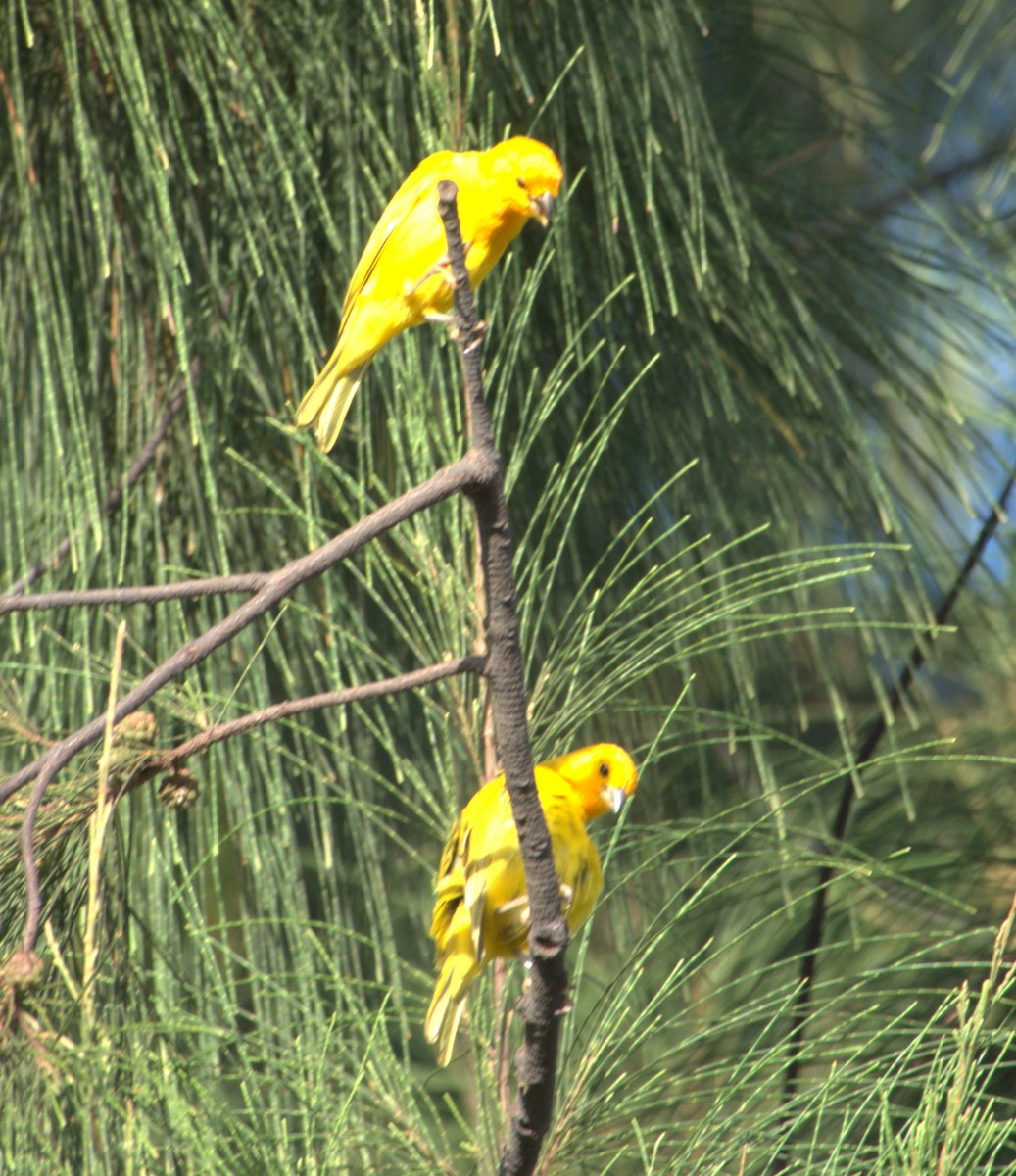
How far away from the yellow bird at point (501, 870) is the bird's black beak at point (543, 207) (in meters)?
0.49

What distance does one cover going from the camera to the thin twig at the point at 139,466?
1347mm

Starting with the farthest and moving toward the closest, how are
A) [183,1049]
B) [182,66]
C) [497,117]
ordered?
[497,117], [182,66], [183,1049]

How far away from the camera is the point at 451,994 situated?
1137 mm

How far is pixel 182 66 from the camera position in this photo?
1309mm

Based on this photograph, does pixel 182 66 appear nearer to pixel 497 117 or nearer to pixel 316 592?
pixel 497 117

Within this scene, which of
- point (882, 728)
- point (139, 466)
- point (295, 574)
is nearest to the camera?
point (295, 574)

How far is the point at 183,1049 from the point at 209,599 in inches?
18.5

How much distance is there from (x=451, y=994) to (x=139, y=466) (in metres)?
0.60

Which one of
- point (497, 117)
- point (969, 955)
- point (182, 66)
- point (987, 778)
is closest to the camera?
point (182, 66)

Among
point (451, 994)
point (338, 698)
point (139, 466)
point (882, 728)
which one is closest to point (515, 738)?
point (338, 698)

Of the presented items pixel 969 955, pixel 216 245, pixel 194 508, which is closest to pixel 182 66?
pixel 216 245

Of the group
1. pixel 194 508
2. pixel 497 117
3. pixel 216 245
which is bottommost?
pixel 194 508

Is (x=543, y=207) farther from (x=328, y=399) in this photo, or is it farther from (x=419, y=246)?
(x=328, y=399)

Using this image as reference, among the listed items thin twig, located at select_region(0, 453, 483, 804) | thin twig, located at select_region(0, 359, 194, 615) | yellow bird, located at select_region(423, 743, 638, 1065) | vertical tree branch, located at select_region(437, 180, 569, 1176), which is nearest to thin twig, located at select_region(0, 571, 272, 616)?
thin twig, located at select_region(0, 453, 483, 804)
